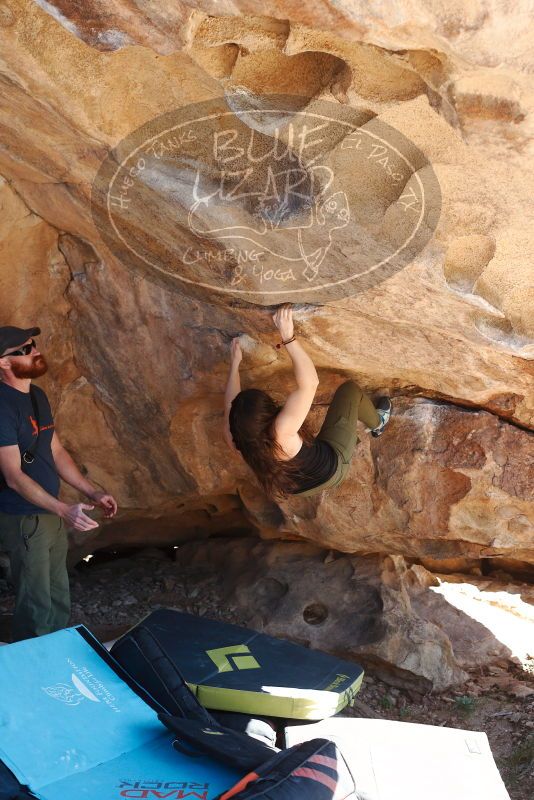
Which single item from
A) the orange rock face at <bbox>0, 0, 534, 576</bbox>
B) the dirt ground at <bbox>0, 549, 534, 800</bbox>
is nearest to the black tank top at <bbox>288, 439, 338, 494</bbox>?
the orange rock face at <bbox>0, 0, 534, 576</bbox>

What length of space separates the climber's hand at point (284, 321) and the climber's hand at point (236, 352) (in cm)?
45

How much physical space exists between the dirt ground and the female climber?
130 centimetres

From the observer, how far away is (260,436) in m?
3.36

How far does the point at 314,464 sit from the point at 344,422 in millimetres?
310

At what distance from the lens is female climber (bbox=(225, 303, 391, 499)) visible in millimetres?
3271

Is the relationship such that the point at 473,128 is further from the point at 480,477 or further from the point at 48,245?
the point at 48,245

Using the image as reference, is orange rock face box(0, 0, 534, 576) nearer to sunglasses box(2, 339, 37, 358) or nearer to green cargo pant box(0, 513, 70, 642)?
sunglasses box(2, 339, 37, 358)

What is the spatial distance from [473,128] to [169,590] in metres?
3.73

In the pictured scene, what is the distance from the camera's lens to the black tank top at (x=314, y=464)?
3488 millimetres

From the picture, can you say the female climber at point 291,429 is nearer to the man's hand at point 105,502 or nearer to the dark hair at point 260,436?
the dark hair at point 260,436

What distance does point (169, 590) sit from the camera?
508 cm

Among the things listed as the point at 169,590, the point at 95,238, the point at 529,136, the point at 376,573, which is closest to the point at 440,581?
the point at 376,573

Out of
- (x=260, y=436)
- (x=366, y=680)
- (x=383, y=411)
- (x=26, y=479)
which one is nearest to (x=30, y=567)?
(x=26, y=479)

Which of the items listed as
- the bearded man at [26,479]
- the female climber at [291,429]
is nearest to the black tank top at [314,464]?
the female climber at [291,429]
